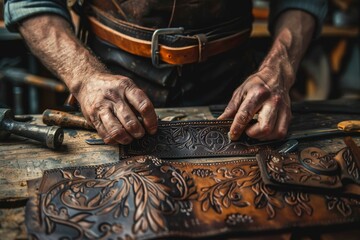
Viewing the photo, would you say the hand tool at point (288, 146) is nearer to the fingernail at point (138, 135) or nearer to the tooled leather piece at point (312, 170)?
the tooled leather piece at point (312, 170)

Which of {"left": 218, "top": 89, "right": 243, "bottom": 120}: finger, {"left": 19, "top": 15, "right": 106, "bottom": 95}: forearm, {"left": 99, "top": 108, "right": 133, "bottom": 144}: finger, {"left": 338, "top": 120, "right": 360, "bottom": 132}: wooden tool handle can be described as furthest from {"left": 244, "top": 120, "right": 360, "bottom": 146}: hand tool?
{"left": 19, "top": 15, "right": 106, "bottom": 95}: forearm

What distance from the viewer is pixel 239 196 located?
3.61 feet

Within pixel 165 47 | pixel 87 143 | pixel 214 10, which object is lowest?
pixel 87 143

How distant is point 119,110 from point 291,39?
3.04 ft

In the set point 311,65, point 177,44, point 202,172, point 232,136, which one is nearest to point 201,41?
point 177,44

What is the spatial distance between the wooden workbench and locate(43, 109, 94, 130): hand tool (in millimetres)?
26

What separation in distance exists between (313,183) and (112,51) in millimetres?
1085

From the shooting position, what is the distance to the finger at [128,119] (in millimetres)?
1323

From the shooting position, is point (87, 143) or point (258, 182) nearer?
point (258, 182)

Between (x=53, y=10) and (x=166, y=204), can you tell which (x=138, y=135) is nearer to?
(x=166, y=204)

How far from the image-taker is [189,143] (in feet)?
4.62

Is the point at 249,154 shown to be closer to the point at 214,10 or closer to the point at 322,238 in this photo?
the point at 322,238

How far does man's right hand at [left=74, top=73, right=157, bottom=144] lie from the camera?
4.36ft

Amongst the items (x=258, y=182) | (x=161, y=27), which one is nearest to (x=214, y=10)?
(x=161, y=27)
